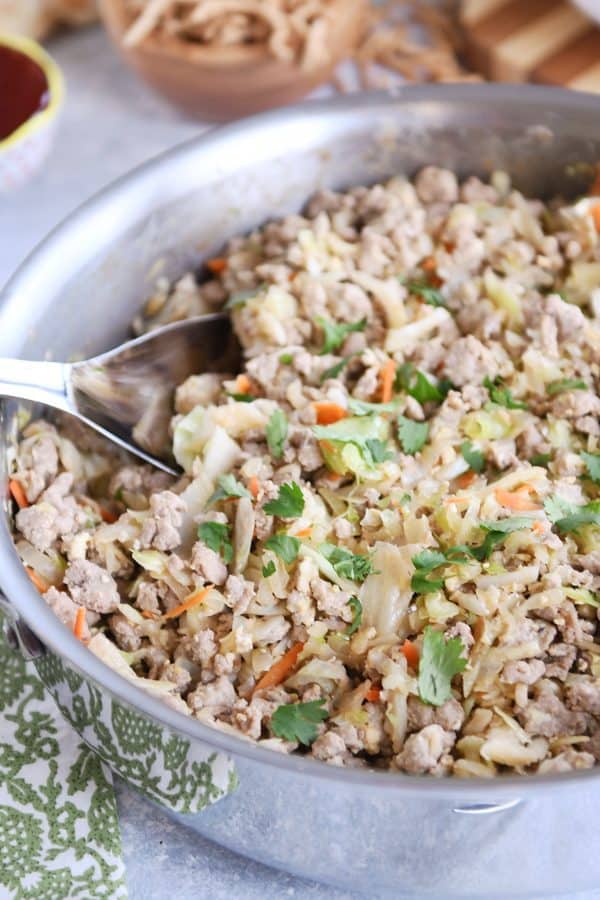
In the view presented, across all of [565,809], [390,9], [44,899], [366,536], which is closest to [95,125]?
[390,9]

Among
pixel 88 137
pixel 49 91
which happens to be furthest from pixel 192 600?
pixel 88 137

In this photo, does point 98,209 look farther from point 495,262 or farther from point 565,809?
point 565,809

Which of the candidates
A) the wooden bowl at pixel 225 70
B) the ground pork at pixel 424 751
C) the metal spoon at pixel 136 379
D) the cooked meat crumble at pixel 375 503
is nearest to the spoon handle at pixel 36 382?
the metal spoon at pixel 136 379

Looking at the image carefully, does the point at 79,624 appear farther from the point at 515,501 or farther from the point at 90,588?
the point at 515,501

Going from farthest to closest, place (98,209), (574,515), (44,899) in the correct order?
(98,209), (574,515), (44,899)

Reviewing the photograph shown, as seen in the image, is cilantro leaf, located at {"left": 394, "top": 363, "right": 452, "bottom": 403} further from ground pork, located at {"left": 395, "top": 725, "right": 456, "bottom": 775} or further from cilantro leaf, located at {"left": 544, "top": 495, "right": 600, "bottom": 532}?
ground pork, located at {"left": 395, "top": 725, "right": 456, "bottom": 775}

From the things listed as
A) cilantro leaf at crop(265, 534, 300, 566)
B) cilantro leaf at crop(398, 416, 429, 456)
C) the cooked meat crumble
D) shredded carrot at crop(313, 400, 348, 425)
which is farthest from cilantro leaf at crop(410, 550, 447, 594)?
shredded carrot at crop(313, 400, 348, 425)

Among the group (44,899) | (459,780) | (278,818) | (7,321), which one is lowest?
(44,899)
